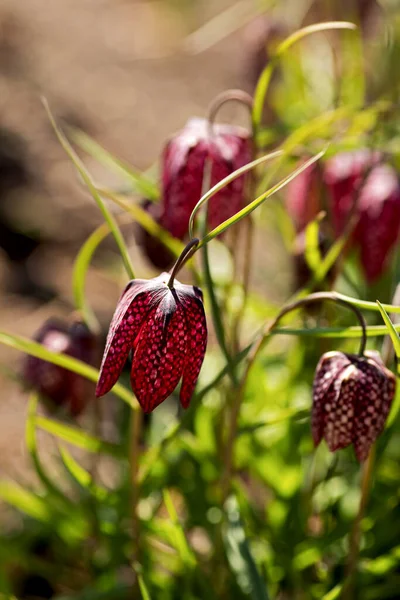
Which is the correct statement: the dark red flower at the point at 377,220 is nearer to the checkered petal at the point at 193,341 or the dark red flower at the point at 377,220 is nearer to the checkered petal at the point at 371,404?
the checkered petal at the point at 371,404

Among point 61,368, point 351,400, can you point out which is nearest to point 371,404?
point 351,400

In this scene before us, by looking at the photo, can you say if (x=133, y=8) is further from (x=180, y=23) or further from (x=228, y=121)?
(x=228, y=121)

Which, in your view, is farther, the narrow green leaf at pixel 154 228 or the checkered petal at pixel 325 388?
the narrow green leaf at pixel 154 228

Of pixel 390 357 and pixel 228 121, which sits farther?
pixel 228 121

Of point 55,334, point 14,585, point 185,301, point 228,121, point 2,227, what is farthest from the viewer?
point 228,121

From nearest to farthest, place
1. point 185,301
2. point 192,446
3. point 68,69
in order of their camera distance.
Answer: point 185,301, point 192,446, point 68,69

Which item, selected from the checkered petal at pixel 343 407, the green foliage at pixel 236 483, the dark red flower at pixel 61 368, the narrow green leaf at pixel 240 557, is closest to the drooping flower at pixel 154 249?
the green foliage at pixel 236 483

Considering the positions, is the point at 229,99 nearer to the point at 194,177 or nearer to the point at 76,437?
the point at 194,177

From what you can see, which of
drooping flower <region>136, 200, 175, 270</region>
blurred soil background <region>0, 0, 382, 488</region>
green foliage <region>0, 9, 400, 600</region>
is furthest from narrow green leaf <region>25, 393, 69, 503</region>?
blurred soil background <region>0, 0, 382, 488</region>

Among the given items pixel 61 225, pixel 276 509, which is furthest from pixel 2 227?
pixel 276 509
